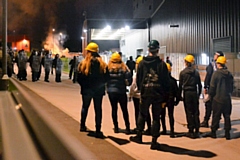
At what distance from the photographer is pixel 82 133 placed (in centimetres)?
820

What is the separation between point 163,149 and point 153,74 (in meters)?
1.49

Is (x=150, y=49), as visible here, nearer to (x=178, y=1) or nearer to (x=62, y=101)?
(x=62, y=101)

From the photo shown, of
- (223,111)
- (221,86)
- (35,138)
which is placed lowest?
(35,138)

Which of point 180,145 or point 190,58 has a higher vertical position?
point 190,58

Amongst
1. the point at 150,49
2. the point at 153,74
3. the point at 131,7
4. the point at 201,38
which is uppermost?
the point at 131,7

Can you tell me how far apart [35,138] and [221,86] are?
4074 mm

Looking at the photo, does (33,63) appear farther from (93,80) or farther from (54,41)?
(54,41)

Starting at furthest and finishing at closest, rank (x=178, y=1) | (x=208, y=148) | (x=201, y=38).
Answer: (x=178, y=1) < (x=201, y=38) < (x=208, y=148)

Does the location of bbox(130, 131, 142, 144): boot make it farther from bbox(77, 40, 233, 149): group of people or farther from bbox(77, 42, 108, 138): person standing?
bbox(77, 42, 108, 138): person standing

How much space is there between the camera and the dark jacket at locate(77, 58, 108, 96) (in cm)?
773

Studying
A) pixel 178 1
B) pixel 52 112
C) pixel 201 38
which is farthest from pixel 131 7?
pixel 52 112

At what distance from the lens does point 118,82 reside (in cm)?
830

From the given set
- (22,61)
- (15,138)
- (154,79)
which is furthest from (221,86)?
(22,61)

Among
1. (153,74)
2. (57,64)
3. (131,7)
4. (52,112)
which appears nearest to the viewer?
(153,74)
